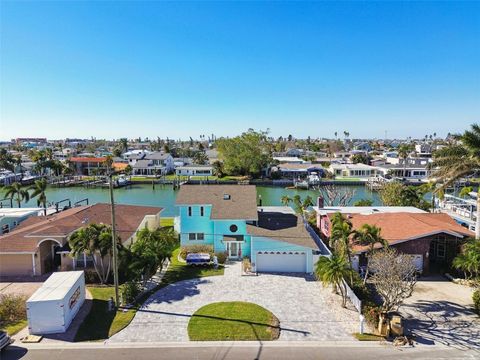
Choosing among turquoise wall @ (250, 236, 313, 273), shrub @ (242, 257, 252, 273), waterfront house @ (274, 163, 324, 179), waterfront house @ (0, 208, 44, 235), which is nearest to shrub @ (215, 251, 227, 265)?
shrub @ (242, 257, 252, 273)

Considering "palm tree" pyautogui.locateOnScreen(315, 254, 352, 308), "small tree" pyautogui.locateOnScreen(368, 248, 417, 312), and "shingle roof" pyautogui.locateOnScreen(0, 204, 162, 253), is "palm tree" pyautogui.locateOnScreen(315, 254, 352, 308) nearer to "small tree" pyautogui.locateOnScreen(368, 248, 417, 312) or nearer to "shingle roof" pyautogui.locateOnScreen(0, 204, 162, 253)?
"small tree" pyautogui.locateOnScreen(368, 248, 417, 312)

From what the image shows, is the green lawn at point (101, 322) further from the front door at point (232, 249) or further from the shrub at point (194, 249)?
the front door at point (232, 249)

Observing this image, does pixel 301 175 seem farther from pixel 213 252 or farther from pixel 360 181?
pixel 213 252

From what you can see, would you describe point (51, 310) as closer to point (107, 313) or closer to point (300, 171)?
point (107, 313)

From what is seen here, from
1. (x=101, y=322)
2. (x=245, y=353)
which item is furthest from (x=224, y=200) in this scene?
(x=245, y=353)

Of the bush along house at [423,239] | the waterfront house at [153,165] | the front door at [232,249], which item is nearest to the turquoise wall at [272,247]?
the front door at [232,249]
